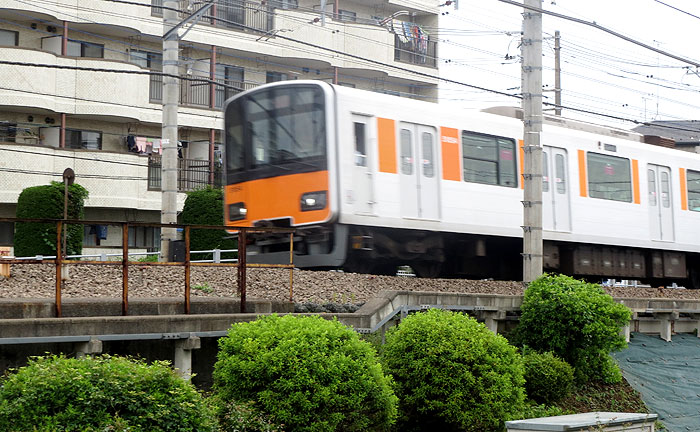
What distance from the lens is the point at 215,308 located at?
10.8 metres

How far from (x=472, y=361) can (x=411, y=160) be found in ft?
18.3

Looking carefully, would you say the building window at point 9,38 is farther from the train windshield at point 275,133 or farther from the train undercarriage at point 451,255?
the train undercarriage at point 451,255

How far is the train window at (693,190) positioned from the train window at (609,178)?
8.05 ft

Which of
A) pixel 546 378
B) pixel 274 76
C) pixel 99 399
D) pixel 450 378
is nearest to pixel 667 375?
pixel 546 378

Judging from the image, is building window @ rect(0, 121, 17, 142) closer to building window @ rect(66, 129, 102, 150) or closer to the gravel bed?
building window @ rect(66, 129, 102, 150)

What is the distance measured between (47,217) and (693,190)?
46.6ft

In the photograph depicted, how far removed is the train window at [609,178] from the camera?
19250 mm

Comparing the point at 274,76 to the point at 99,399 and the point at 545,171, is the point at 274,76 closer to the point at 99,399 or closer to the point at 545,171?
the point at 545,171

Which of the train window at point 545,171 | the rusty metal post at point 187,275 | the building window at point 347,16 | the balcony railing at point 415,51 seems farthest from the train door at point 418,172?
the balcony railing at point 415,51

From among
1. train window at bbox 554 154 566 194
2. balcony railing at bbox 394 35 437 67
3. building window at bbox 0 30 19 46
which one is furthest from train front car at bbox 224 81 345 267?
balcony railing at bbox 394 35 437 67

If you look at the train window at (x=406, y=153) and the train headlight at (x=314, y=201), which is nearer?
the train headlight at (x=314, y=201)

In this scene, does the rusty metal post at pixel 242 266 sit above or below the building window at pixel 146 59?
below

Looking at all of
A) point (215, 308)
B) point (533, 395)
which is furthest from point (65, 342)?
point (533, 395)

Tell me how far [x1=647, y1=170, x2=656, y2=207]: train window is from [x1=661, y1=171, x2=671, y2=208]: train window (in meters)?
0.33
